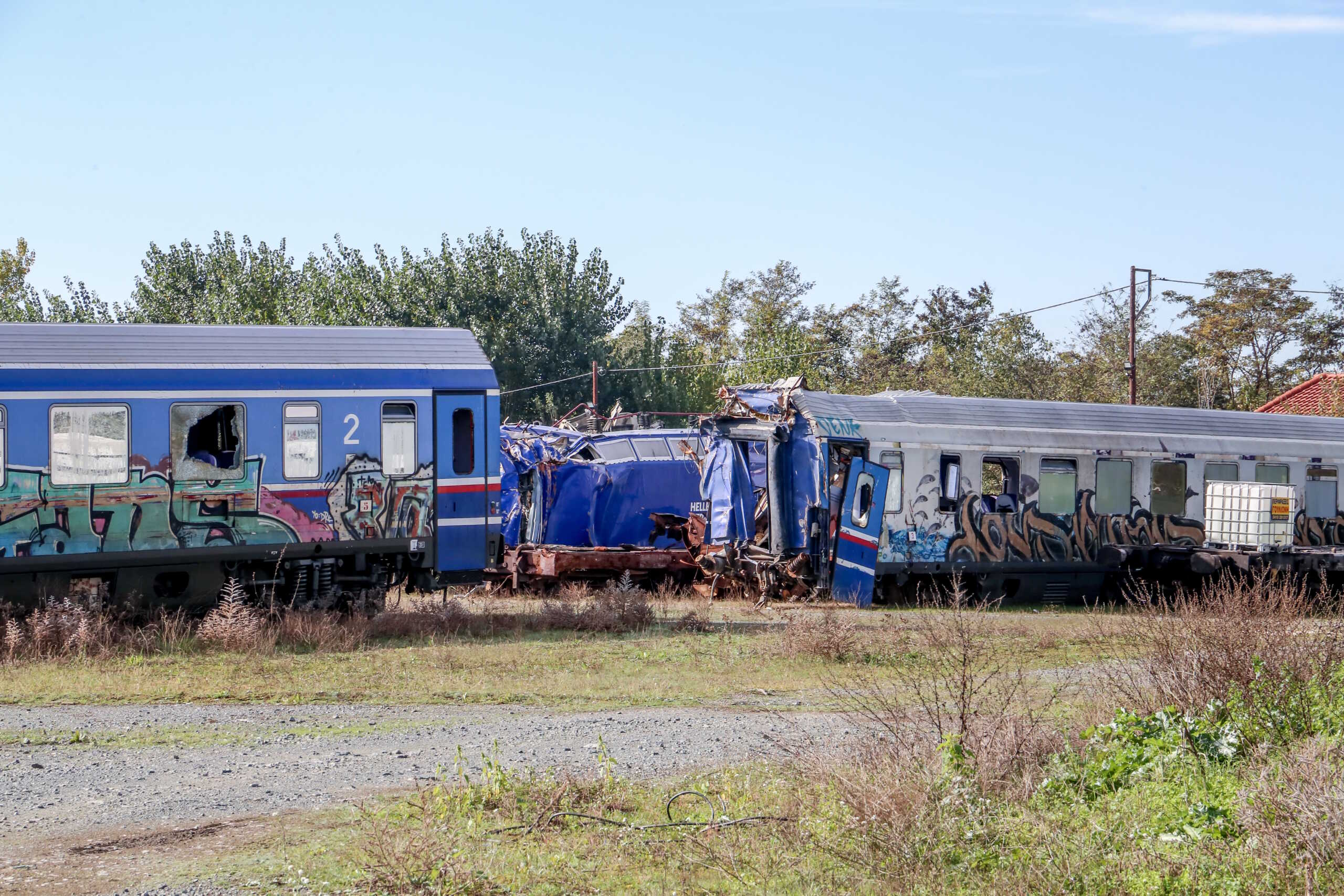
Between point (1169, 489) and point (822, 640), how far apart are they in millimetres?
10783

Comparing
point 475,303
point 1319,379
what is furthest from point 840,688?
point 1319,379

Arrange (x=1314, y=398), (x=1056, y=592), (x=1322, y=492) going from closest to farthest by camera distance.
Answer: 1. (x=1056, y=592)
2. (x=1322, y=492)
3. (x=1314, y=398)

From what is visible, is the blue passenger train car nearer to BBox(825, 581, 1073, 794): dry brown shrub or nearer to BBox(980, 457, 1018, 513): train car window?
BBox(825, 581, 1073, 794): dry brown shrub

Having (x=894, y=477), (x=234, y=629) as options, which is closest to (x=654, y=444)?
(x=894, y=477)

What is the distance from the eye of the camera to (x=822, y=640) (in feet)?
45.9

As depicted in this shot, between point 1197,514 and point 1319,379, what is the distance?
98.7 ft

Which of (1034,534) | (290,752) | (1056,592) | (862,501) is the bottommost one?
(1056,592)

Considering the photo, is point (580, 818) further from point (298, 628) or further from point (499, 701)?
point (298, 628)

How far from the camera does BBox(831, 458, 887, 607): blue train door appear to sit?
62.8 ft

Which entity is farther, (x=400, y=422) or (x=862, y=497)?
(x=862, y=497)

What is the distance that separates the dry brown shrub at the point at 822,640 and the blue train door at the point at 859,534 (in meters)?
4.53

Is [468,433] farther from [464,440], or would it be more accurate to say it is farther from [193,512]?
[193,512]

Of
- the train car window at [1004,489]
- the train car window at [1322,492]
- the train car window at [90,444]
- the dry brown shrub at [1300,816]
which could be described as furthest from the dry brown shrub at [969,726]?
the train car window at [1322,492]

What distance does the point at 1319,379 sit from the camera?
48.3 m
